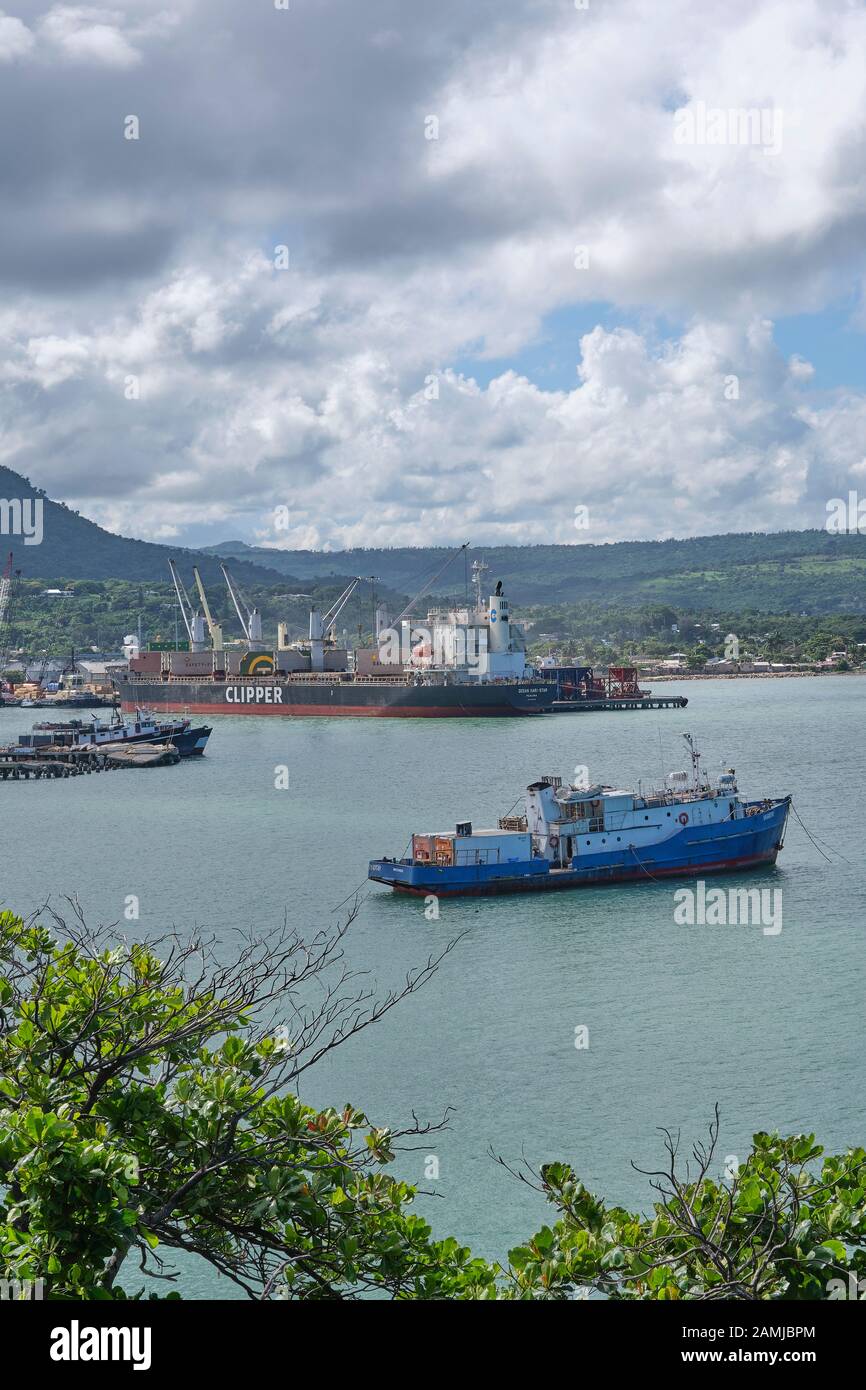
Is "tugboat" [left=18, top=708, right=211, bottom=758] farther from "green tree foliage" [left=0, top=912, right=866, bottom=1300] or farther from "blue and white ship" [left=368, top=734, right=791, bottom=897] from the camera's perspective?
"green tree foliage" [left=0, top=912, right=866, bottom=1300]

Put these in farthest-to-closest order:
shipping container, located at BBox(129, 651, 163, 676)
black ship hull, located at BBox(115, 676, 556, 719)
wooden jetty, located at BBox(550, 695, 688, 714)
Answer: shipping container, located at BBox(129, 651, 163, 676) → wooden jetty, located at BBox(550, 695, 688, 714) → black ship hull, located at BBox(115, 676, 556, 719)

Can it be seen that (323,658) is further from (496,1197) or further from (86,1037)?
(86,1037)

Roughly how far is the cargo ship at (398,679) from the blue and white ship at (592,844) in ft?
174

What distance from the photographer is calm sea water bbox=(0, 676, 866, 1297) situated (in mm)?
15914

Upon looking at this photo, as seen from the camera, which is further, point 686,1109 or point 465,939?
point 465,939

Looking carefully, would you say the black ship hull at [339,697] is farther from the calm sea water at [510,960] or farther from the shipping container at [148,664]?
the calm sea water at [510,960]

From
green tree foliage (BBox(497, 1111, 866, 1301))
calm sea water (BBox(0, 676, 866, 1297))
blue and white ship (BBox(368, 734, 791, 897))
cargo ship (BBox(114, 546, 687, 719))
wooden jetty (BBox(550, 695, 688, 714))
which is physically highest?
cargo ship (BBox(114, 546, 687, 719))

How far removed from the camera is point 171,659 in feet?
337

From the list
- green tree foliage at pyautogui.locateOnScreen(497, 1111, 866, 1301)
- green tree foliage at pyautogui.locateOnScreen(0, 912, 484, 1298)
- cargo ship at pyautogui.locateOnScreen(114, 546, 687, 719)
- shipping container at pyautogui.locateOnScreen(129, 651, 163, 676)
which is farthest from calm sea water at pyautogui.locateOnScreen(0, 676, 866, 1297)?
shipping container at pyautogui.locateOnScreen(129, 651, 163, 676)

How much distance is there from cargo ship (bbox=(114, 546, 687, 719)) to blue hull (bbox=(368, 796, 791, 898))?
53.3 m

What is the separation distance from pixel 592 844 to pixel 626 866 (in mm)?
984

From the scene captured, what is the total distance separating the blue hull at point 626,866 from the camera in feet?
97.7
